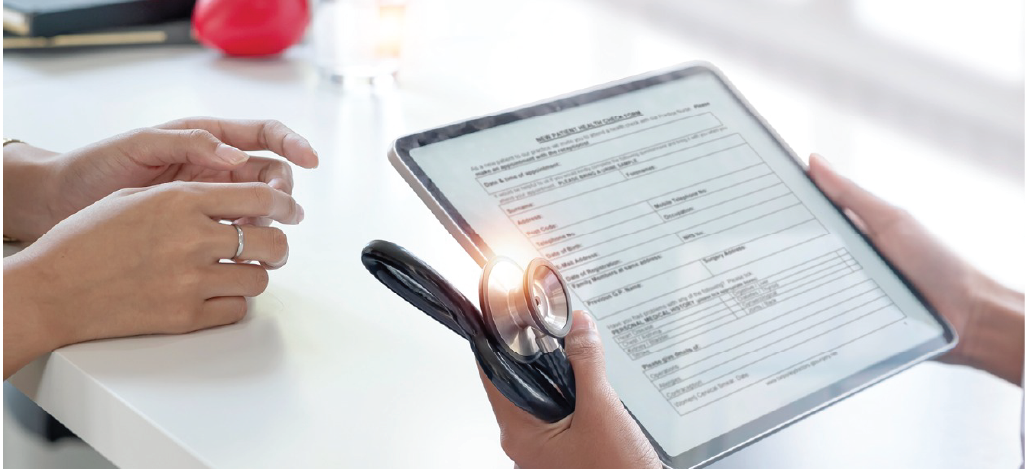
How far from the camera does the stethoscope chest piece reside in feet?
1.38

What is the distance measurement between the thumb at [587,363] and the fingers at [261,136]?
30 centimetres

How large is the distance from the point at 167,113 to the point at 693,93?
1.90 feet

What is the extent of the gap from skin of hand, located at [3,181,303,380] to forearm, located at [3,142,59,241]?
0.13m

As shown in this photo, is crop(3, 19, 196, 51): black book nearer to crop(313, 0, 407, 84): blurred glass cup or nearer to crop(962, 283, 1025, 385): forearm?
crop(313, 0, 407, 84): blurred glass cup

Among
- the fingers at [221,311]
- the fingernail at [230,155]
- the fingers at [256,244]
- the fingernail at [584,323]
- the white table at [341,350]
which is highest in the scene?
the fingernail at [230,155]

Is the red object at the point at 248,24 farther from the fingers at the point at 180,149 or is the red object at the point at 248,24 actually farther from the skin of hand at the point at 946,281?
the skin of hand at the point at 946,281

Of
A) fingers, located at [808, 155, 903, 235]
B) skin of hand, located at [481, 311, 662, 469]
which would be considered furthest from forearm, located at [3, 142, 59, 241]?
fingers, located at [808, 155, 903, 235]

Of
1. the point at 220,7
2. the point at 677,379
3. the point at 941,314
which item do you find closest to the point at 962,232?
the point at 941,314

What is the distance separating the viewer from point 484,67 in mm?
1271

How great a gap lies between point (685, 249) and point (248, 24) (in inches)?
30.9

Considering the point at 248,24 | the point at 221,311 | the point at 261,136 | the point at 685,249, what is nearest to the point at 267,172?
the point at 261,136

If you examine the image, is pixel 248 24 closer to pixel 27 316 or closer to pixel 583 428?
pixel 27 316

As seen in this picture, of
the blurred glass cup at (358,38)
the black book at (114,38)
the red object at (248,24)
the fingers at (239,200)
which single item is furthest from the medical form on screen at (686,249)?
the black book at (114,38)

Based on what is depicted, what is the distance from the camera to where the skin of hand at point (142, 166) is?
25.8 inches
